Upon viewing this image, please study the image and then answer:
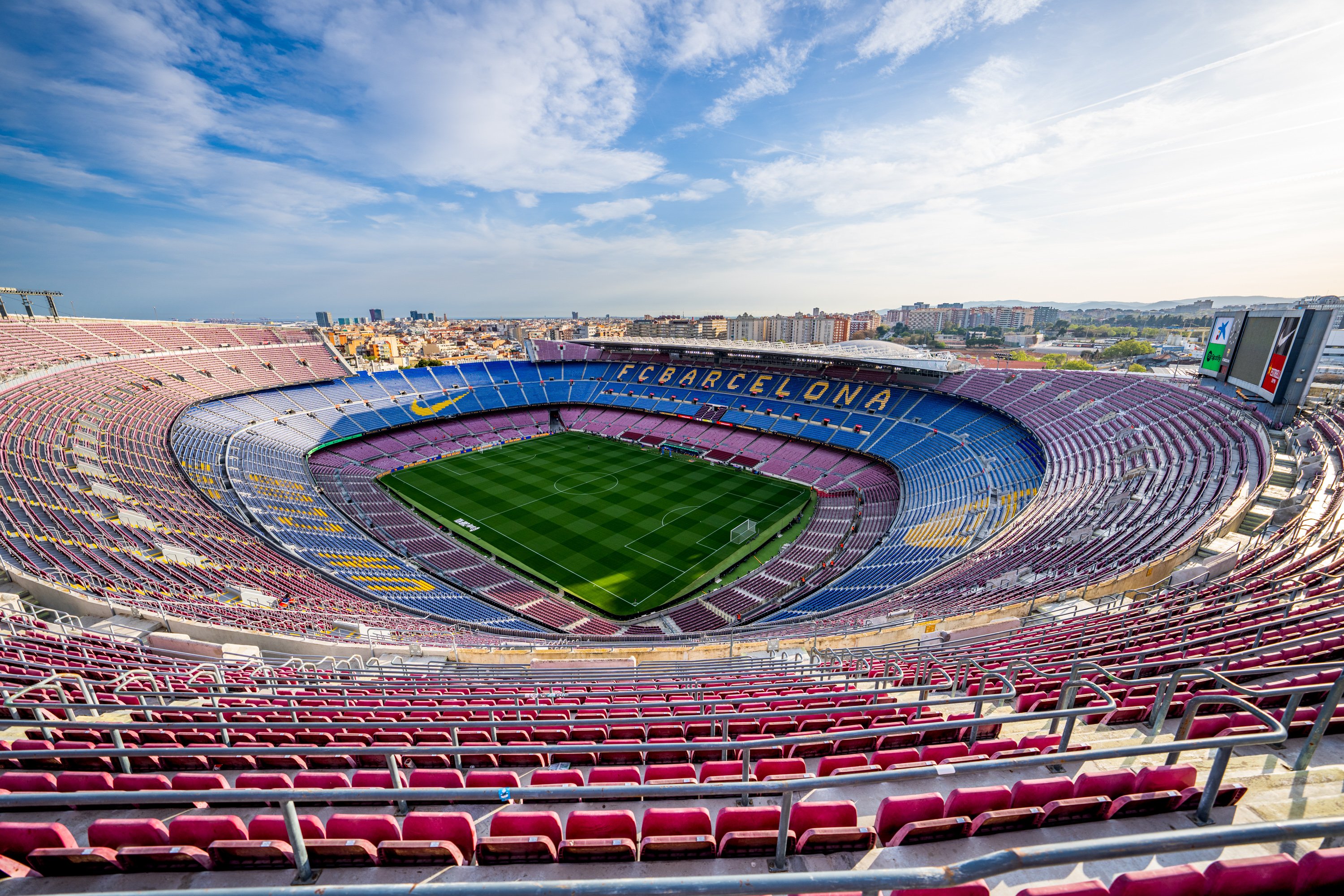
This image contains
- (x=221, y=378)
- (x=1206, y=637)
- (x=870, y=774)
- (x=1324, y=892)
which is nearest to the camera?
(x=1324, y=892)

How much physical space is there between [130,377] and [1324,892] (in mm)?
61138

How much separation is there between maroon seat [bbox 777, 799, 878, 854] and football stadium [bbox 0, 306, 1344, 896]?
4 centimetres

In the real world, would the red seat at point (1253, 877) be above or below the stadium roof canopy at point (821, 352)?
below

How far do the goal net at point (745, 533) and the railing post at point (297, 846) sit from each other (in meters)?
31.4

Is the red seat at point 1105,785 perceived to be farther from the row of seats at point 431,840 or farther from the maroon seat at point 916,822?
the row of seats at point 431,840

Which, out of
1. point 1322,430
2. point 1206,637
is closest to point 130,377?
point 1206,637

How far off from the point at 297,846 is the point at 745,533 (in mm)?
32085

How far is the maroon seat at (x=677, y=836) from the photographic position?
369cm

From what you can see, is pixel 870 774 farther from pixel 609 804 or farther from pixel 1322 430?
pixel 1322 430

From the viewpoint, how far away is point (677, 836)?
3.91 meters

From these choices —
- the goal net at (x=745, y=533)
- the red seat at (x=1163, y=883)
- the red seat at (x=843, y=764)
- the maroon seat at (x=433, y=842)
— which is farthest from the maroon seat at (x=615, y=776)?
the goal net at (x=745, y=533)

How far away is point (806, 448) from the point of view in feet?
154

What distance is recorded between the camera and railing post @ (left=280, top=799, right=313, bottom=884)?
3090mm

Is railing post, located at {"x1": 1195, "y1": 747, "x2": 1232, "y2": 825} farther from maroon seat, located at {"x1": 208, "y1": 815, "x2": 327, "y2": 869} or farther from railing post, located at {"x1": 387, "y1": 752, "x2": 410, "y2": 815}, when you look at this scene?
maroon seat, located at {"x1": 208, "y1": 815, "x2": 327, "y2": 869}
